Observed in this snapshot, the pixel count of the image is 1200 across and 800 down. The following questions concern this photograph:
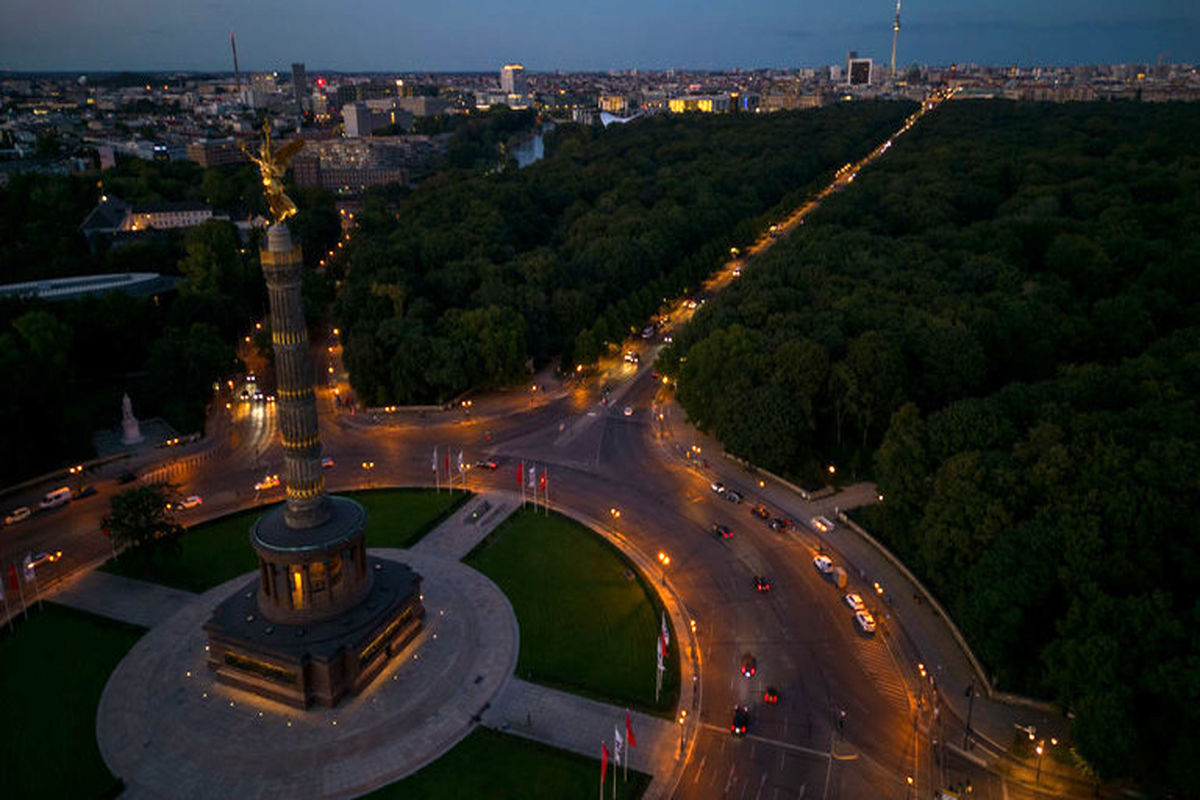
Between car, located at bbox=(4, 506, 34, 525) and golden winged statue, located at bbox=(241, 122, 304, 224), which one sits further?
car, located at bbox=(4, 506, 34, 525)

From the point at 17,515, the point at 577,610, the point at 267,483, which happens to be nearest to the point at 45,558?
the point at 17,515

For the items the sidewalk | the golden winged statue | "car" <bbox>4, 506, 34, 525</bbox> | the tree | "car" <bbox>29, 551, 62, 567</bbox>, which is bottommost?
the sidewalk

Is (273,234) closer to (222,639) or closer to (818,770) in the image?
(222,639)

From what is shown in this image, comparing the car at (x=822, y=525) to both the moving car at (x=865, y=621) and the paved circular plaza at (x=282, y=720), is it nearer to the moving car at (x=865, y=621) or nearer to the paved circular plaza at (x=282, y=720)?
the moving car at (x=865, y=621)

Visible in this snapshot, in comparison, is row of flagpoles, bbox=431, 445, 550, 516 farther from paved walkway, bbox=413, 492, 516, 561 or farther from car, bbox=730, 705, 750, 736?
car, bbox=730, 705, 750, 736

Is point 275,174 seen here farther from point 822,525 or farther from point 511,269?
point 511,269

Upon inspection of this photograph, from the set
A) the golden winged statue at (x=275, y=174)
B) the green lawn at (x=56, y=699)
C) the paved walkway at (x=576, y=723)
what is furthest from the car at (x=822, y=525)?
the green lawn at (x=56, y=699)

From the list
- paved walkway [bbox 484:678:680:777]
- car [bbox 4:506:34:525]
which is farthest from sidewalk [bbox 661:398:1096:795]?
car [bbox 4:506:34:525]
